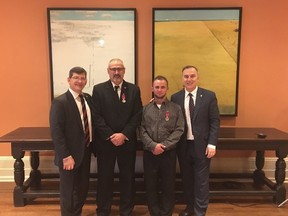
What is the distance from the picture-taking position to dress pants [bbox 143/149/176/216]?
2.66 meters

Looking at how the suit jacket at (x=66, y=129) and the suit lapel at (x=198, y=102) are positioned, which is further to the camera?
the suit lapel at (x=198, y=102)

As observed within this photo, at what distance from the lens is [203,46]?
3.41 metres

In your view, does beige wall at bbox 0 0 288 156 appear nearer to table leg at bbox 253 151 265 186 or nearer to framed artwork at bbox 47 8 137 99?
framed artwork at bbox 47 8 137 99

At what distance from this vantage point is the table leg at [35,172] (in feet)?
10.9

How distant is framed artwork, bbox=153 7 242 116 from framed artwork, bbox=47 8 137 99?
0.31 meters

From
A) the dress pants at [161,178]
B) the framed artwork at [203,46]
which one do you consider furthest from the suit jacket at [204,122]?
the framed artwork at [203,46]

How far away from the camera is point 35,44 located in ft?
11.2

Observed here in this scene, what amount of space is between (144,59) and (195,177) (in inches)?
58.5

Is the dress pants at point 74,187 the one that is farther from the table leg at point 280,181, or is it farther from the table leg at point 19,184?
→ the table leg at point 280,181

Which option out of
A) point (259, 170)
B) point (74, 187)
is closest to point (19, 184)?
point (74, 187)

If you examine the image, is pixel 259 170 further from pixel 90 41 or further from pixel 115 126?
pixel 90 41

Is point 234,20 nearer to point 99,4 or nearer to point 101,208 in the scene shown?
point 99,4

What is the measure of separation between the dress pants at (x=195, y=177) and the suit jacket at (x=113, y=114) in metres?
0.53

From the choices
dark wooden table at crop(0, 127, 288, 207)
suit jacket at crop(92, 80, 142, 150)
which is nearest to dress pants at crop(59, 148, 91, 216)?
suit jacket at crop(92, 80, 142, 150)
